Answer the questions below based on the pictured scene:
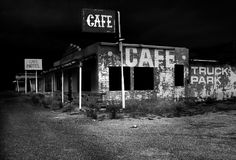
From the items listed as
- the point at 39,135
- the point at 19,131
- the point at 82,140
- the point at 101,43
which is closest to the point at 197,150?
the point at 82,140

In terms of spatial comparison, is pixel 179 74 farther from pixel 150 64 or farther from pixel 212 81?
pixel 212 81

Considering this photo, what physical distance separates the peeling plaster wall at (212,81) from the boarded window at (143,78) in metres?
3.54

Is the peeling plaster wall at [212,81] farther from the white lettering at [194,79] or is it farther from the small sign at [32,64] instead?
→ the small sign at [32,64]

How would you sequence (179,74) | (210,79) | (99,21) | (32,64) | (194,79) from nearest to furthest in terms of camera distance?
(99,21), (179,74), (194,79), (210,79), (32,64)

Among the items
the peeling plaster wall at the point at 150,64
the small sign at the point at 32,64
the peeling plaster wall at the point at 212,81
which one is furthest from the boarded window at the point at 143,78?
the small sign at the point at 32,64

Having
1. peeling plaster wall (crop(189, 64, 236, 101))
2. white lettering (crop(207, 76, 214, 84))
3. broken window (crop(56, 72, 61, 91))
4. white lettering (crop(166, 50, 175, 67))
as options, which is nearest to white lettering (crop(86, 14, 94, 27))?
white lettering (crop(166, 50, 175, 67))

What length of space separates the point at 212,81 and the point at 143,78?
631 cm

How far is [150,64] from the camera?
56.3ft

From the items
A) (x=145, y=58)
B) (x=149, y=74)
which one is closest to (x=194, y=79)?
(x=149, y=74)

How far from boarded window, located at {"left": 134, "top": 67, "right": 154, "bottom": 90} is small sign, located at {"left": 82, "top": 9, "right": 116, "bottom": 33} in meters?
3.26

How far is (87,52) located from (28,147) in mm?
12379

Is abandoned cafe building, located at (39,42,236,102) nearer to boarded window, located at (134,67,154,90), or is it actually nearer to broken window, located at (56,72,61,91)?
boarded window, located at (134,67,154,90)

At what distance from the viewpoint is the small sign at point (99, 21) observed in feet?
50.1

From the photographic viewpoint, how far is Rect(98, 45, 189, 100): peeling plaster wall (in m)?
15.7
